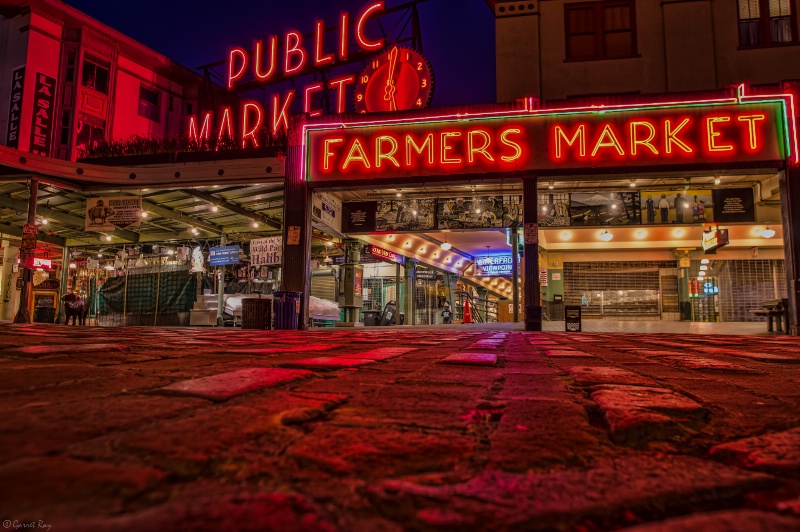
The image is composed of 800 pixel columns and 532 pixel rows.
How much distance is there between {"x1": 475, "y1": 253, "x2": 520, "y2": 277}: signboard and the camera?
21141 millimetres

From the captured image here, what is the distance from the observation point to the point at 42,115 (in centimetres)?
1919

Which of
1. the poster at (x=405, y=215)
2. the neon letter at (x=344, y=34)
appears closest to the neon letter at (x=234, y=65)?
the neon letter at (x=344, y=34)

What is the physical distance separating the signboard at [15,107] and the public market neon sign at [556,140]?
46.8 ft

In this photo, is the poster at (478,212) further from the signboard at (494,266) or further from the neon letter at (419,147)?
the signboard at (494,266)

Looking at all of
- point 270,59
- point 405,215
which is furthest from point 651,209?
point 270,59

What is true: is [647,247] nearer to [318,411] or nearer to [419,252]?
[419,252]

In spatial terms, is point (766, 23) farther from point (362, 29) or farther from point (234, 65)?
point (234, 65)

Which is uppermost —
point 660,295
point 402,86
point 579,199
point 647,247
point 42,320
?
point 402,86

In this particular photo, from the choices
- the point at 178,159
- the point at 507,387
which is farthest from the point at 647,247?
the point at 507,387

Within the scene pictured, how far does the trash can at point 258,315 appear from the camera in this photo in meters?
11.0

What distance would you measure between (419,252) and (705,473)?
2013 cm

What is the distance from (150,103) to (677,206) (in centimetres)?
2357

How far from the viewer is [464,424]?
1332mm

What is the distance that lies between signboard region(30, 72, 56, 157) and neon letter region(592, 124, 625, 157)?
20468mm
